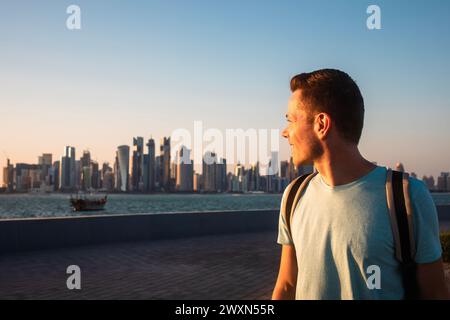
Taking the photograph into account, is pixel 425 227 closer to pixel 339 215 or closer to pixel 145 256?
pixel 339 215

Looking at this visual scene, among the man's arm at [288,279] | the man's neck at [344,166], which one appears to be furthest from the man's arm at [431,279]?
the man's arm at [288,279]

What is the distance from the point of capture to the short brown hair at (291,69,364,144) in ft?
6.23

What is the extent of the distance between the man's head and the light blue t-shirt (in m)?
0.18

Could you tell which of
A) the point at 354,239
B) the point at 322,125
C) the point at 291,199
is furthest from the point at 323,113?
the point at 354,239

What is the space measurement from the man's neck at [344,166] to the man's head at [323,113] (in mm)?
42

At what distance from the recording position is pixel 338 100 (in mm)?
1901

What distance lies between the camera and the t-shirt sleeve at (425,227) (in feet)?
5.39

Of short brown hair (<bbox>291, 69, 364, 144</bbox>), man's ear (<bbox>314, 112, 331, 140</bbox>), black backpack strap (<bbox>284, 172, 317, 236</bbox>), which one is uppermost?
short brown hair (<bbox>291, 69, 364, 144</bbox>)

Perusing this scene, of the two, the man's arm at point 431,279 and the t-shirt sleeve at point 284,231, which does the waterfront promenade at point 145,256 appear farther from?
the man's arm at point 431,279

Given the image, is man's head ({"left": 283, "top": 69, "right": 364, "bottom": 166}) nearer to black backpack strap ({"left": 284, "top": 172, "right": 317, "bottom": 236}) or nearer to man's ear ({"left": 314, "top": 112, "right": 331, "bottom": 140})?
man's ear ({"left": 314, "top": 112, "right": 331, "bottom": 140})

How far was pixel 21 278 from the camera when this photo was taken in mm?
8500

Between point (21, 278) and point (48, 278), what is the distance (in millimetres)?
544

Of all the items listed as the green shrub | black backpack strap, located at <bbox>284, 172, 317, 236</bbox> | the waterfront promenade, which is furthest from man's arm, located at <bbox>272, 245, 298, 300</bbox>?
the green shrub
